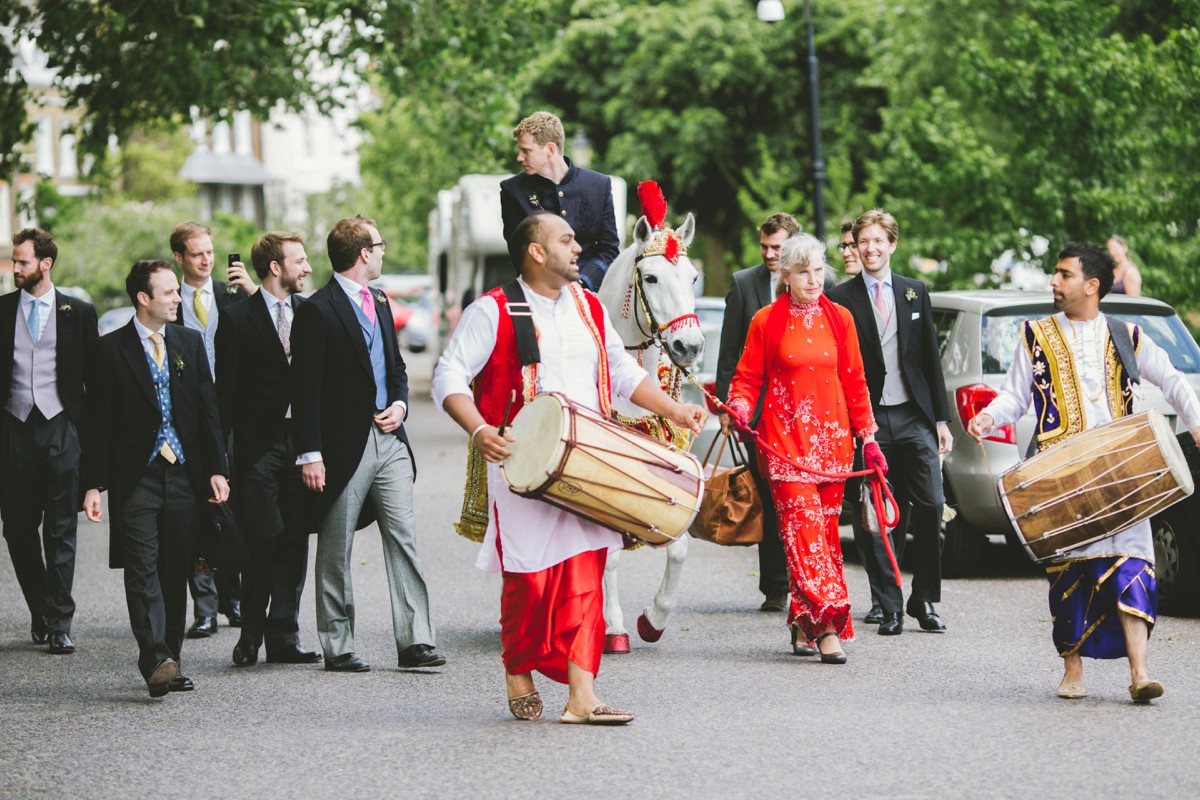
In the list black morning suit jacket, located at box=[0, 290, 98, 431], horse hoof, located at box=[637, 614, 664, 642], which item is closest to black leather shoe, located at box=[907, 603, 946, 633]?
horse hoof, located at box=[637, 614, 664, 642]

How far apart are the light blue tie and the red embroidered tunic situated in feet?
12.5

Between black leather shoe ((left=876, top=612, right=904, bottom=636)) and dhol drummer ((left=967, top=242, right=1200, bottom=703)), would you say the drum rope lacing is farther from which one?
dhol drummer ((left=967, top=242, right=1200, bottom=703))

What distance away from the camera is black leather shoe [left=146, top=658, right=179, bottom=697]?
7984mm

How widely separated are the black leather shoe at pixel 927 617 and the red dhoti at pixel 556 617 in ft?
9.64

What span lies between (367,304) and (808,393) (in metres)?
2.16

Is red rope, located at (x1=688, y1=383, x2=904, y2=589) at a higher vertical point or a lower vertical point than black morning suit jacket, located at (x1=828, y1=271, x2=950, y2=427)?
lower

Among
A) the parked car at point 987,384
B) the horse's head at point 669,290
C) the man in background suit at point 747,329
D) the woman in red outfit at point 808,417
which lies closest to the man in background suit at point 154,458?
the horse's head at point 669,290

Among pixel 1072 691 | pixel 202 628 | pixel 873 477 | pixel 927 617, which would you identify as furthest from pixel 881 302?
pixel 202 628

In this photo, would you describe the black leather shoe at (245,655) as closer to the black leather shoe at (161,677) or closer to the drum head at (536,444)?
the black leather shoe at (161,677)

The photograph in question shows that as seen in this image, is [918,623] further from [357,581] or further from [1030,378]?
[357,581]

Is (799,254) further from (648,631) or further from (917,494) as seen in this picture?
(648,631)

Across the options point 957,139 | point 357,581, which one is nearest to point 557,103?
point 957,139

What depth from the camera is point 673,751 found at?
6.77m

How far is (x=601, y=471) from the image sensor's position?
693 centimetres
